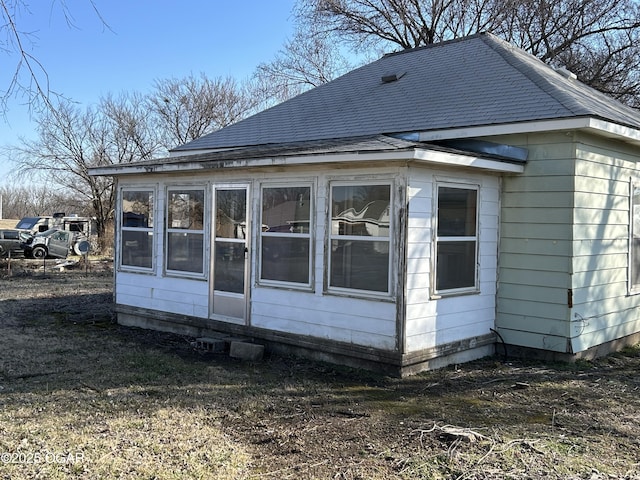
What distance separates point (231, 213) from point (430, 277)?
2972 mm

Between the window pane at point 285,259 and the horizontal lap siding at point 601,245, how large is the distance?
3360mm

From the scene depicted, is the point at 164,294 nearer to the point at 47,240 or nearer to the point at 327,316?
the point at 327,316

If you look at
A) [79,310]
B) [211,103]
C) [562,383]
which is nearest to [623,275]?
[562,383]

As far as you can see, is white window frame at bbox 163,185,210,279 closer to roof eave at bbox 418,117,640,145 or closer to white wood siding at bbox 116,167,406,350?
white wood siding at bbox 116,167,406,350

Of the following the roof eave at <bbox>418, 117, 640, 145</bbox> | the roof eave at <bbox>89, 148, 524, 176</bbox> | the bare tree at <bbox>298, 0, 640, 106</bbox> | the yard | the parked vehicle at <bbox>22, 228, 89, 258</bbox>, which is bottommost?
the yard

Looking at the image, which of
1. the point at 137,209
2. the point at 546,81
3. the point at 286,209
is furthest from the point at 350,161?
the point at 137,209

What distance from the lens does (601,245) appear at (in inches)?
313

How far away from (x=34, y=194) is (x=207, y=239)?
7661 centimetres

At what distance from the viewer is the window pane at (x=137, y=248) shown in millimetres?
9289

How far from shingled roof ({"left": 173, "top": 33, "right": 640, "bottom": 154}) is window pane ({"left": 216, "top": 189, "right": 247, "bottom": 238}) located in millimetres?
2080

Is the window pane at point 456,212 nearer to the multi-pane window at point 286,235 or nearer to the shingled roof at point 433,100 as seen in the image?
the shingled roof at point 433,100

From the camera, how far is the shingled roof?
787cm

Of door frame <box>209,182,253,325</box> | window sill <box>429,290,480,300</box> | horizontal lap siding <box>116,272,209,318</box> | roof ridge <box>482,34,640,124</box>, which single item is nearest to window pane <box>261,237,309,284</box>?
door frame <box>209,182,253,325</box>

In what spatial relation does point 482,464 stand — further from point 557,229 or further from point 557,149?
point 557,149
